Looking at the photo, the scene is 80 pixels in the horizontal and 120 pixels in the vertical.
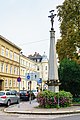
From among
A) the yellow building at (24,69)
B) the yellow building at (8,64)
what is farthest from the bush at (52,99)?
the yellow building at (24,69)

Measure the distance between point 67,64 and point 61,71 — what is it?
960mm

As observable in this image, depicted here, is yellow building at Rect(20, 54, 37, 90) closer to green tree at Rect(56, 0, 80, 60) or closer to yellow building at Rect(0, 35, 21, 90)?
yellow building at Rect(0, 35, 21, 90)

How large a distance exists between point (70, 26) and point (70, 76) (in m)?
6.16

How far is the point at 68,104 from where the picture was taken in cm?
2020

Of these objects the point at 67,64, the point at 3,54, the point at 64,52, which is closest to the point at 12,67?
the point at 3,54

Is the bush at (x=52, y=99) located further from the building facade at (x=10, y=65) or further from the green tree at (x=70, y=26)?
the building facade at (x=10, y=65)

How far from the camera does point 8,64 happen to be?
55.0 m

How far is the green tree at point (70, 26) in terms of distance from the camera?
1105 inches

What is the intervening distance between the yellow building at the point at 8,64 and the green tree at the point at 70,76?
82.7ft

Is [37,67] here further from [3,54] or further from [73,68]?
[73,68]

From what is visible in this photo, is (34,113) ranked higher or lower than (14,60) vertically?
lower

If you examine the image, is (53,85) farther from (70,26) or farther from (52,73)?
(70,26)

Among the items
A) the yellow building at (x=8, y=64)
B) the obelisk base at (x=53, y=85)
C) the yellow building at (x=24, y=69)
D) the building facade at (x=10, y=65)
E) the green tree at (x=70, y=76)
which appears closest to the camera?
the obelisk base at (x=53, y=85)

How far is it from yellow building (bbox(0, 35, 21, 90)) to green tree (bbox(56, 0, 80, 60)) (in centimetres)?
2151
